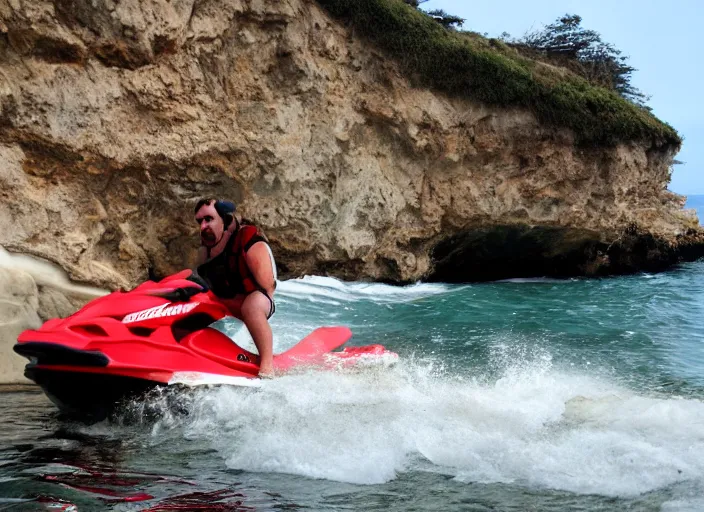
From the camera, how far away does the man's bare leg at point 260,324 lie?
14.7 feet

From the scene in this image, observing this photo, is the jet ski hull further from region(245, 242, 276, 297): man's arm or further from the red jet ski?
region(245, 242, 276, 297): man's arm

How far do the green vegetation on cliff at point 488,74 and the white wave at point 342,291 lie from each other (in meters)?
3.52

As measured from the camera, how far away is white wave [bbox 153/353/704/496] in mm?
3059

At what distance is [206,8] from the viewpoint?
899 centimetres

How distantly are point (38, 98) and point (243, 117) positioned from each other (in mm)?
2857

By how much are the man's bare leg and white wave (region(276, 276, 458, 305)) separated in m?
5.01

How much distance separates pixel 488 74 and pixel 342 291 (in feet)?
15.6

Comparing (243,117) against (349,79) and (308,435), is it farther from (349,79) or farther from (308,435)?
(308,435)

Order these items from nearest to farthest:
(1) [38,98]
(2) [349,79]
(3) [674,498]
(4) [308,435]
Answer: (3) [674,498] < (4) [308,435] < (1) [38,98] < (2) [349,79]

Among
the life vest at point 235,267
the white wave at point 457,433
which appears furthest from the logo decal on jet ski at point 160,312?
the white wave at point 457,433

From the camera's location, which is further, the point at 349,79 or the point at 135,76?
the point at 349,79

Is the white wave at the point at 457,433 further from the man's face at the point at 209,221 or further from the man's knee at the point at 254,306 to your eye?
the man's face at the point at 209,221

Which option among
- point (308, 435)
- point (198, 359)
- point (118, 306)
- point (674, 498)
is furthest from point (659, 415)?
point (118, 306)

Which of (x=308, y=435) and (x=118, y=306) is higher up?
(x=118, y=306)
